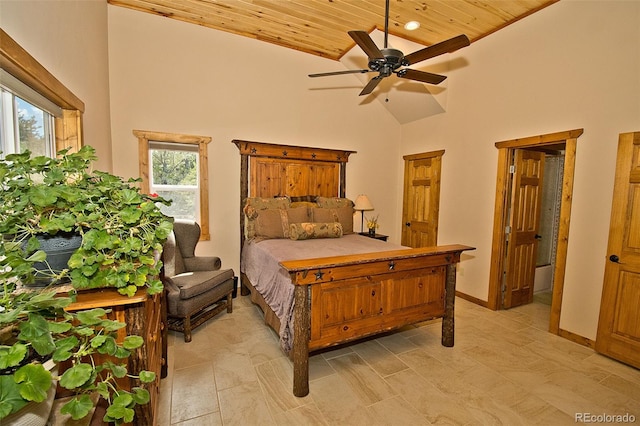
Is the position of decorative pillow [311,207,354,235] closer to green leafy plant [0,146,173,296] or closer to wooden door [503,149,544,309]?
wooden door [503,149,544,309]

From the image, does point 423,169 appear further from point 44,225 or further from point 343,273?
point 44,225

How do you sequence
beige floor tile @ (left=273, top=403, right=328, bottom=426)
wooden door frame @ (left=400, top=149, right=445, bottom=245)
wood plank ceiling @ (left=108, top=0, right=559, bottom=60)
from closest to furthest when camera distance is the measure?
beige floor tile @ (left=273, top=403, right=328, bottom=426) < wood plank ceiling @ (left=108, top=0, right=559, bottom=60) < wooden door frame @ (left=400, top=149, right=445, bottom=245)

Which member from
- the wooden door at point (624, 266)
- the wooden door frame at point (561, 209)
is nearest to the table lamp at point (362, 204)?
the wooden door frame at point (561, 209)

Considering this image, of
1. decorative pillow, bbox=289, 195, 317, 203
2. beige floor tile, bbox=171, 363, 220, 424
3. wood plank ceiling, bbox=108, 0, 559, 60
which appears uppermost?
wood plank ceiling, bbox=108, 0, 559, 60

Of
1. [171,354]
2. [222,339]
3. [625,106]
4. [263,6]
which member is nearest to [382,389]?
[222,339]

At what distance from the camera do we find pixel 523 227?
384 cm

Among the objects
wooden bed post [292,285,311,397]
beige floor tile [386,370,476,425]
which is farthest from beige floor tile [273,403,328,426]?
beige floor tile [386,370,476,425]

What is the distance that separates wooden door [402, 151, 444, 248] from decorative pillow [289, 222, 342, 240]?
1704 mm

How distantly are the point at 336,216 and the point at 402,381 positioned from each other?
88.6 inches

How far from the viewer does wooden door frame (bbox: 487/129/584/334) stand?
303cm

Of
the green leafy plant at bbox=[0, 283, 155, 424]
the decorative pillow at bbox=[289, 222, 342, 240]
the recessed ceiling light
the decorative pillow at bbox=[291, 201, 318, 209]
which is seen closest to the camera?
the green leafy plant at bbox=[0, 283, 155, 424]

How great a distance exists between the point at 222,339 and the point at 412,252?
6.56ft

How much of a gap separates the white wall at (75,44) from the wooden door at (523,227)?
4433 mm

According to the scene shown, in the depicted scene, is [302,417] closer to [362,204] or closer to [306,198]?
[306,198]
